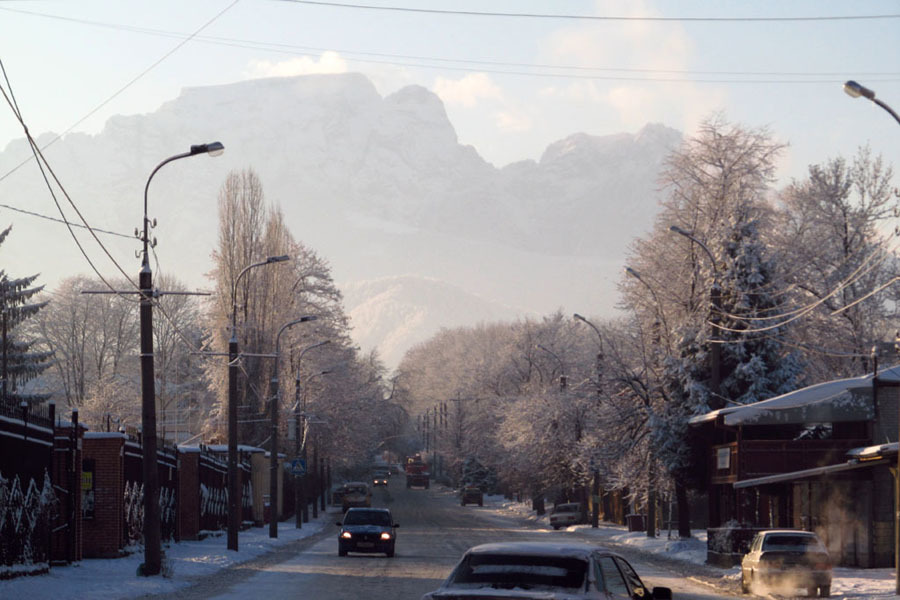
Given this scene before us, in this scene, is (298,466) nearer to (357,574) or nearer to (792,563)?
(357,574)

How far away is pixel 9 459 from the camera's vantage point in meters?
24.9

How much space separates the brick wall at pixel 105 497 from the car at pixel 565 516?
35585mm

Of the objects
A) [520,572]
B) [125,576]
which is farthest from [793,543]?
[520,572]

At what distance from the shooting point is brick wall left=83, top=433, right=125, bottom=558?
31766 mm

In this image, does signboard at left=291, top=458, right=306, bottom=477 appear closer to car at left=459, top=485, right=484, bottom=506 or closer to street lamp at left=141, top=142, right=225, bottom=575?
street lamp at left=141, top=142, right=225, bottom=575

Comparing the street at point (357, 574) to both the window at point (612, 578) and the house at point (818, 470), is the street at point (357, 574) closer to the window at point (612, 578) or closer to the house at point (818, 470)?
the house at point (818, 470)

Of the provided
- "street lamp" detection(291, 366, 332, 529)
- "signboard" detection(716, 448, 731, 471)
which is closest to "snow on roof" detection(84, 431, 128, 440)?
"street lamp" detection(291, 366, 332, 529)

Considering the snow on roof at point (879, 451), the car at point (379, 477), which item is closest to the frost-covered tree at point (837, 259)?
the snow on roof at point (879, 451)

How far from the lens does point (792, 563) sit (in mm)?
26234

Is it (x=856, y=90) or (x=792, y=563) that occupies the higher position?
(x=856, y=90)

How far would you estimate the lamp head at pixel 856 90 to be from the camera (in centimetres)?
2384

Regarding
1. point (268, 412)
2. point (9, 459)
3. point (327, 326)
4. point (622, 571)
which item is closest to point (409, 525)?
point (268, 412)

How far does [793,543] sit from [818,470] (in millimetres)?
6741

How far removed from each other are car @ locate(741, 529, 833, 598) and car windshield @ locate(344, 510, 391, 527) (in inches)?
571
